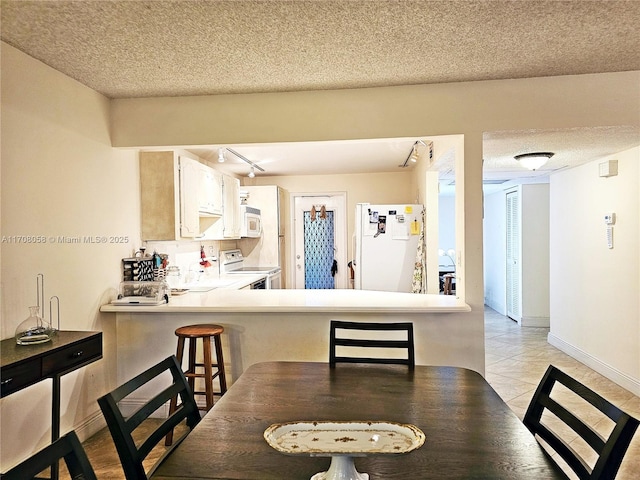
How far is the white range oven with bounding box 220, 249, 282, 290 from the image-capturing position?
5230 millimetres

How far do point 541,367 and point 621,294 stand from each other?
1.07 meters

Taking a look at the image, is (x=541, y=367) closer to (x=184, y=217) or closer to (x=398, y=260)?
(x=398, y=260)

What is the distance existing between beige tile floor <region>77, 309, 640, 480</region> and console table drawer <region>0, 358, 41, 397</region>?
0.78 metres

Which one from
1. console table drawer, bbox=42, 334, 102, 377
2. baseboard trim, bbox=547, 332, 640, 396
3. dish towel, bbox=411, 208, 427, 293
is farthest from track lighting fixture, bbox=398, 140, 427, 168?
console table drawer, bbox=42, 334, 102, 377

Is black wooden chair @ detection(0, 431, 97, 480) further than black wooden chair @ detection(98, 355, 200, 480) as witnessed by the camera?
No

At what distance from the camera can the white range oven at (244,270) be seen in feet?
17.2

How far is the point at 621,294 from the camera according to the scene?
11.9 ft

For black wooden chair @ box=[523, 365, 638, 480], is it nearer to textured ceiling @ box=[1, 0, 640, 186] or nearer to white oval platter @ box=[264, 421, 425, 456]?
white oval platter @ box=[264, 421, 425, 456]

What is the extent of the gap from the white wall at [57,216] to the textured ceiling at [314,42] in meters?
0.23

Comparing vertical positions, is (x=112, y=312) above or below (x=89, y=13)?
below

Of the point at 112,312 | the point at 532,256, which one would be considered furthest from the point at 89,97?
the point at 532,256

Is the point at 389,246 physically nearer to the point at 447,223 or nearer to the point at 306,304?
the point at 306,304

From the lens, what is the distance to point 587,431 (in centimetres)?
125

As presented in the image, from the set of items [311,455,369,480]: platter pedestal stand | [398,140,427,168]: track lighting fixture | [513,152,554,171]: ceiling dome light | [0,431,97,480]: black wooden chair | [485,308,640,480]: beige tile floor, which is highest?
[398,140,427,168]: track lighting fixture
